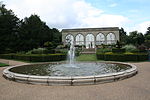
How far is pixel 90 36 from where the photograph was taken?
53375 millimetres

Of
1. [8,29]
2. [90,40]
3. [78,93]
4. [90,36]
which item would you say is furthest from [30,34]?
[78,93]

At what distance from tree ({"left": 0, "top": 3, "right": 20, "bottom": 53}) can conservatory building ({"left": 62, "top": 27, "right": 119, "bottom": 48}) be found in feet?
70.8

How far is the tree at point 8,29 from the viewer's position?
3040 centimetres

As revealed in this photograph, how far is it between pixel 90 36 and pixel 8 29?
99.0 feet

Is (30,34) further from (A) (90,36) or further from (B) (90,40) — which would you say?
(A) (90,36)

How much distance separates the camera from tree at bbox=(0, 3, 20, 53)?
99.7ft

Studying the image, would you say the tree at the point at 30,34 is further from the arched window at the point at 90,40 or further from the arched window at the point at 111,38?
the arched window at the point at 111,38

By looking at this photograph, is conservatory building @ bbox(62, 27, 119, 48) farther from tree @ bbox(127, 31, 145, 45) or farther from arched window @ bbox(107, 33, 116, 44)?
tree @ bbox(127, 31, 145, 45)

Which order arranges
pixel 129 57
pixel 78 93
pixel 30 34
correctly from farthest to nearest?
1. pixel 30 34
2. pixel 129 57
3. pixel 78 93

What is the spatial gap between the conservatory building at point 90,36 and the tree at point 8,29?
850 inches

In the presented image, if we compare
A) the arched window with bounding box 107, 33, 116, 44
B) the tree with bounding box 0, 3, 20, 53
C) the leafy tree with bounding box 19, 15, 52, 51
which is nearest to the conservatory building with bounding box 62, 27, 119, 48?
the arched window with bounding box 107, 33, 116, 44

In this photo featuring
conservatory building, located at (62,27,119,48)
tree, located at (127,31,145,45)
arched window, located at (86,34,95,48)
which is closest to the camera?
tree, located at (127,31,145,45)

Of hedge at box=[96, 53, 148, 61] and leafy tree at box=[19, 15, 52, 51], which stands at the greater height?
leafy tree at box=[19, 15, 52, 51]

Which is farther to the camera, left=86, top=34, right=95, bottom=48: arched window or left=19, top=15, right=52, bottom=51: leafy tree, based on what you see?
left=86, top=34, right=95, bottom=48: arched window
